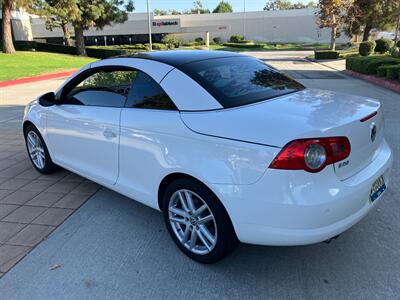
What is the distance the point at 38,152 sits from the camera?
16.8 feet

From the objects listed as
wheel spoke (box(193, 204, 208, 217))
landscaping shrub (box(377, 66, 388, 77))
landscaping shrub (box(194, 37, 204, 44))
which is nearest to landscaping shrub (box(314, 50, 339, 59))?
landscaping shrub (box(377, 66, 388, 77))

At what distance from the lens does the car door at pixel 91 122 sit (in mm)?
3643

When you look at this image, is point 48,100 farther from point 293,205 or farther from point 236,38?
point 236,38

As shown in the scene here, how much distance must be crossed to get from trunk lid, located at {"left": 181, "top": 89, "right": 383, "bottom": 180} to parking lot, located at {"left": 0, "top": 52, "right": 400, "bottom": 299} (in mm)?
810

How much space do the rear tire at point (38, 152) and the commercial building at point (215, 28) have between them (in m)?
69.7

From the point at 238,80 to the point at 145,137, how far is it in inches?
37.8

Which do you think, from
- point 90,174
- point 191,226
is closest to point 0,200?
point 90,174

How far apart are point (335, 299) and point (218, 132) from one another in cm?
140

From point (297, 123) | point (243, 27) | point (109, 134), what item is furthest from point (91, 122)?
point (243, 27)

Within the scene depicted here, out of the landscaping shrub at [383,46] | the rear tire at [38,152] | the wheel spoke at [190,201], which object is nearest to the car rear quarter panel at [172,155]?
the wheel spoke at [190,201]

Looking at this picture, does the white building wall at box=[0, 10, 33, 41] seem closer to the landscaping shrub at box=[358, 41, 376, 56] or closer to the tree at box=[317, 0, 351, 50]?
the tree at box=[317, 0, 351, 50]

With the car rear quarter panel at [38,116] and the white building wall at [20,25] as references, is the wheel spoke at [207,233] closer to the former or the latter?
the car rear quarter panel at [38,116]

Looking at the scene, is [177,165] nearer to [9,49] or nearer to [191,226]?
[191,226]

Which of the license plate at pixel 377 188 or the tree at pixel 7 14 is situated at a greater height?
the tree at pixel 7 14
